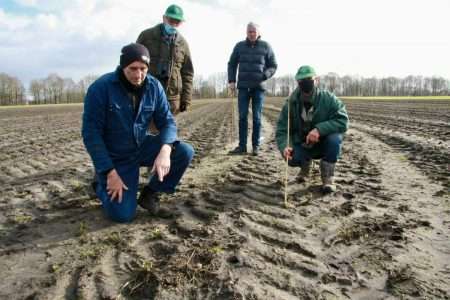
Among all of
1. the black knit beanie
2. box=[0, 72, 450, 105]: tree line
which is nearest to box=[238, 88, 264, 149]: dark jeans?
the black knit beanie

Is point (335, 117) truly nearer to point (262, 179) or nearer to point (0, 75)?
point (262, 179)

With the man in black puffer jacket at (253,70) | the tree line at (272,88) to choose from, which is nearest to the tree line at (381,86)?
the tree line at (272,88)

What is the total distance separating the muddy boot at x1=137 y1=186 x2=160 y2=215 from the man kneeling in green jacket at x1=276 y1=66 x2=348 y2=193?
1.70m

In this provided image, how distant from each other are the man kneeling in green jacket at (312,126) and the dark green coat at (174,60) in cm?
175

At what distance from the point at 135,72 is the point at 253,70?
394 cm

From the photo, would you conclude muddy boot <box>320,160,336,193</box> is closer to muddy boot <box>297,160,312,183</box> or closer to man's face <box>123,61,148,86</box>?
muddy boot <box>297,160,312,183</box>

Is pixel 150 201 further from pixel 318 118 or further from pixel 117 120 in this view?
pixel 318 118

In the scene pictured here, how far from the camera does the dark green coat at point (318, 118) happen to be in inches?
185

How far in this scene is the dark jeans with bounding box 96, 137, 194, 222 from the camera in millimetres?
3760

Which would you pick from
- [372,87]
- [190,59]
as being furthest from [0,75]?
[372,87]

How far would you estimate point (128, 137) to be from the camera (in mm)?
3896

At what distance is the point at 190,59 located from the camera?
5922mm

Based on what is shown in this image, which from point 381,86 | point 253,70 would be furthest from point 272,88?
point 253,70

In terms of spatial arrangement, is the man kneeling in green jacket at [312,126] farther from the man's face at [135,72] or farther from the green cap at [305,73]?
the man's face at [135,72]
